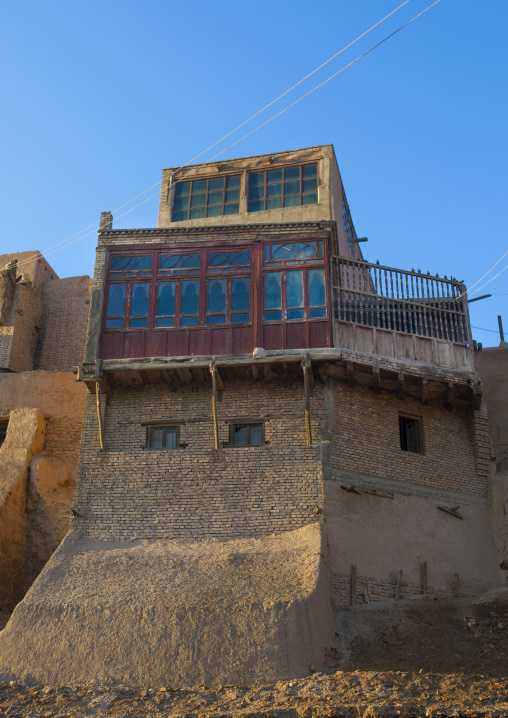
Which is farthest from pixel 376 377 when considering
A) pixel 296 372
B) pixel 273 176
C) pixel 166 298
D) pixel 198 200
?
pixel 198 200

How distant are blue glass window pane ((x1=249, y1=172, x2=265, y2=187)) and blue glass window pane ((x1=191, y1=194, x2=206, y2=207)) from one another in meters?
1.33

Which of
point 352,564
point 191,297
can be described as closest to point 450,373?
point 352,564

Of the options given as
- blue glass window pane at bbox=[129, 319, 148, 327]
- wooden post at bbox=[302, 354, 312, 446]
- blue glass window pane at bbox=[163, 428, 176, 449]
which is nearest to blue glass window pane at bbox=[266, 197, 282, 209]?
blue glass window pane at bbox=[129, 319, 148, 327]

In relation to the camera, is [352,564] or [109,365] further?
[109,365]

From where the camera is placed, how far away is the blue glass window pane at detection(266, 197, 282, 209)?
21953 millimetres

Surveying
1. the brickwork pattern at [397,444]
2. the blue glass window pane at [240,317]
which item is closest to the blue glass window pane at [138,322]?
the blue glass window pane at [240,317]

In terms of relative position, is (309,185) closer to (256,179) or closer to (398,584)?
(256,179)

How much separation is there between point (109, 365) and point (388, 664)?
27.3 feet

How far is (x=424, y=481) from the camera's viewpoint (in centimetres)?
1784

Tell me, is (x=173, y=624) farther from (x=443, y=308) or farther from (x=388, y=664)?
(x=443, y=308)

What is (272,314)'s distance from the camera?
1838 cm

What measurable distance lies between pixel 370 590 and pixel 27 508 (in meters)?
7.69

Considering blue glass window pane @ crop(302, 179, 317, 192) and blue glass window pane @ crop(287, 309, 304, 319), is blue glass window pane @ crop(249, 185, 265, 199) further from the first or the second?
blue glass window pane @ crop(287, 309, 304, 319)

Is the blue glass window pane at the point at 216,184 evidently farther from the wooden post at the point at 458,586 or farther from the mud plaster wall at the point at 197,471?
the wooden post at the point at 458,586
